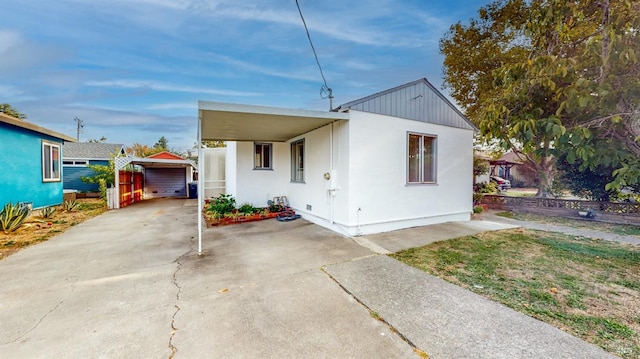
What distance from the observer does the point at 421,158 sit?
23.4 ft

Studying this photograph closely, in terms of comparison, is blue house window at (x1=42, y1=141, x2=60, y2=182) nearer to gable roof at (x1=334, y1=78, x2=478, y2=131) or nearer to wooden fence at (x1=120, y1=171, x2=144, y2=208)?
wooden fence at (x1=120, y1=171, x2=144, y2=208)

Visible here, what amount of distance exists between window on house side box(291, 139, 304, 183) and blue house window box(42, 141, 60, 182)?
8.96m

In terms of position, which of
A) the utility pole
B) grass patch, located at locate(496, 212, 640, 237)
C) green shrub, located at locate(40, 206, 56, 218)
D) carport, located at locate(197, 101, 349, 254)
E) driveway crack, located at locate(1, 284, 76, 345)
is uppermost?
the utility pole

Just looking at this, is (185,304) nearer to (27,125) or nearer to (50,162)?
(27,125)

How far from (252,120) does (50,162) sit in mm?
9771

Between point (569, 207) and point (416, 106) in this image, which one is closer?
point (416, 106)

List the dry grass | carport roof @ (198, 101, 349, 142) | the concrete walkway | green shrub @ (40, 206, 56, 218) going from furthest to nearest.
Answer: green shrub @ (40, 206, 56, 218) < the dry grass < carport roof @ (198, 101, 349, 142) < the concrete walkway

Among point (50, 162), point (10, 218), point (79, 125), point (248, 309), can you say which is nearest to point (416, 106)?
point (248, 309)

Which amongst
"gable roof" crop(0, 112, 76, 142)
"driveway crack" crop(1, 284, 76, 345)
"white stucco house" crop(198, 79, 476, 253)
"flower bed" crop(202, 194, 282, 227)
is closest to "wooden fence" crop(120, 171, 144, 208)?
"gable roof" crop(0, 112, 76, 142)

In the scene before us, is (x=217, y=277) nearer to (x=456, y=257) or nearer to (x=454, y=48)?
(x=456, y=257)

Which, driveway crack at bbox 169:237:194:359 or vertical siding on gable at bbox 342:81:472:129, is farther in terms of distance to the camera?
vertical siding on gable at bbox 342:81:472:129

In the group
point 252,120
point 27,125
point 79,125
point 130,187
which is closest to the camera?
point 252,120

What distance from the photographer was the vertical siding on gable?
243 inches

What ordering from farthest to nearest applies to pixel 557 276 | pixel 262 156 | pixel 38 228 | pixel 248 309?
pixel 262 156 → pixel 38 228 → pixel 557 276 → pixel 248 309
